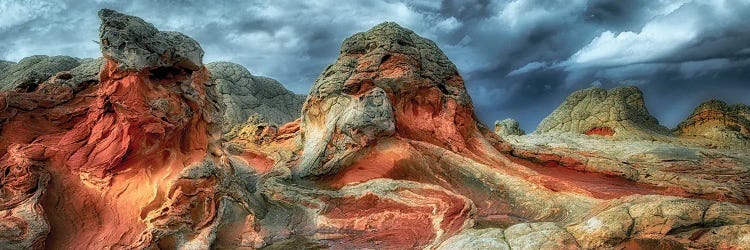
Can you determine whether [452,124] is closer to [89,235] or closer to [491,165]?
[491,165]

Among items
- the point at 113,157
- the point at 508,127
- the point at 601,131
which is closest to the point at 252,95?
the point at 508,127

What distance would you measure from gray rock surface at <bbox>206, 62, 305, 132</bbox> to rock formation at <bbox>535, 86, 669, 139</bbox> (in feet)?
66.0

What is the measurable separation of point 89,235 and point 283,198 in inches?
154

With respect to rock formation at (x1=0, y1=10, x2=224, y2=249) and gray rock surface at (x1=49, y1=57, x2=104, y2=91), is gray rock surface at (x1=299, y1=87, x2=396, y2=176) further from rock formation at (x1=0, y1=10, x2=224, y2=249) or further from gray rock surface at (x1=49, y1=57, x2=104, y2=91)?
gray rock surface at (x1=49, y1=57, x2=104, y2=91)

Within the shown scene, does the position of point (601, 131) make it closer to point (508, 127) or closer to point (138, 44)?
point (508, 127)

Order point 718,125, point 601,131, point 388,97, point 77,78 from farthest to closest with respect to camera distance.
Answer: point 601,131 < point 718,125 < point 388,97 < point 77,78

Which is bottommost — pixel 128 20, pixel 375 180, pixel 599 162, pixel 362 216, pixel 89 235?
pixel 89 235

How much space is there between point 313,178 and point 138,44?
4974mm

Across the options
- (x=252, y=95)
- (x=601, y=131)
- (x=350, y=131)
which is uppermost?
(x=252, y=95)

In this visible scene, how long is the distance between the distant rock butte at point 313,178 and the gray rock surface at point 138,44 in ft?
0.09

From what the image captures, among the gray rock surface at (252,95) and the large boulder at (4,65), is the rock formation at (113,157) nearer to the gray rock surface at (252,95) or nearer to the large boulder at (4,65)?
the large boulder at (4,65)

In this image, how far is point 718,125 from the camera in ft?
75.7

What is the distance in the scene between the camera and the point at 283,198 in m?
11.5

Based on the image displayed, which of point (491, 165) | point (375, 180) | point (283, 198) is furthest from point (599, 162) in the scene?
point (283, 198)
